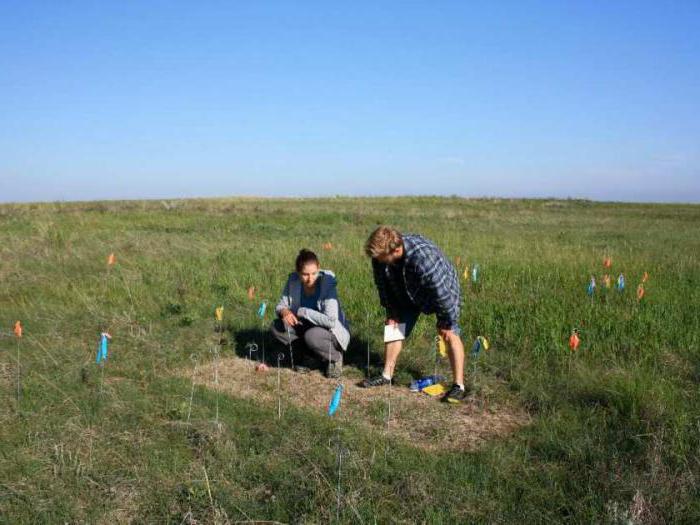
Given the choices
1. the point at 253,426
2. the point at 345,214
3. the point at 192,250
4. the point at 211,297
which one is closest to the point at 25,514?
the point at 253,426

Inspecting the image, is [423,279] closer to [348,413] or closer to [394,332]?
[394,332]

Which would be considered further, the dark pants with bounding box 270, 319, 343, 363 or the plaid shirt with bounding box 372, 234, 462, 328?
the dark pants with bounding box 270, 319, 343, 363

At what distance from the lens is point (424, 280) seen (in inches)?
200

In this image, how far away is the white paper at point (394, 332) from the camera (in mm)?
5402

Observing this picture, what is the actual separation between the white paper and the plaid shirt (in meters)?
0.25

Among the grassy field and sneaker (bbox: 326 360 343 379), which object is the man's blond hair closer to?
the grassy field

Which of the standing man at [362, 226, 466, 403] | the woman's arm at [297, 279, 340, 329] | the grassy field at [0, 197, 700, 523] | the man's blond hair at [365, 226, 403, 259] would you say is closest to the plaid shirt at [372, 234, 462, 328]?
the standing man at [362, 226, 466, 403]

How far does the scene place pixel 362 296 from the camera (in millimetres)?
8195

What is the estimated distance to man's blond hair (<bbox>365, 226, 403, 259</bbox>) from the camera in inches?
191

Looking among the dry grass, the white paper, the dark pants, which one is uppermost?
the white paper

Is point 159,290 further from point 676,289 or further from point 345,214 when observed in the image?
point 345,214

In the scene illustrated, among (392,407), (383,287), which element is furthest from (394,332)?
(392,407)

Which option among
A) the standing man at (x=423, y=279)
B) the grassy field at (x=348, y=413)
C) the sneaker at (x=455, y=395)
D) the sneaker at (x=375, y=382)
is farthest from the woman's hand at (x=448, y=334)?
the sneaker at (x=375, y=382)

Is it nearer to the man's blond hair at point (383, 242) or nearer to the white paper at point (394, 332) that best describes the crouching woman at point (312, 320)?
the white paper at point (394, 332)
